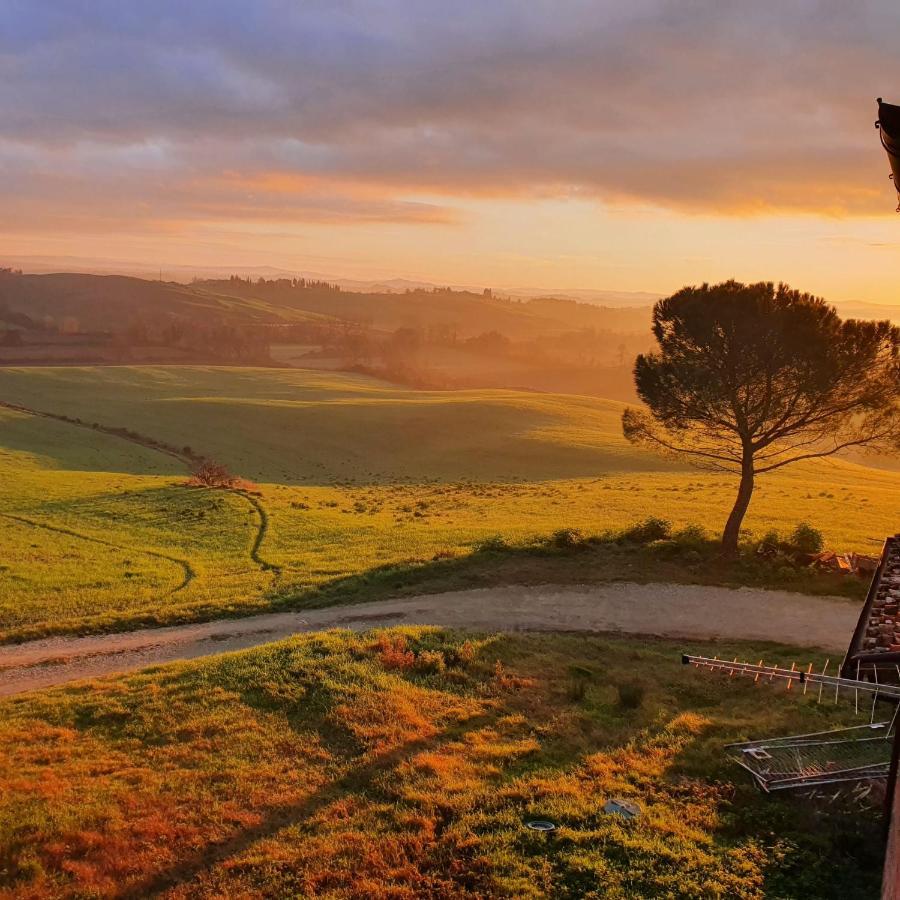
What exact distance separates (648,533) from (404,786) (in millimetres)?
19915

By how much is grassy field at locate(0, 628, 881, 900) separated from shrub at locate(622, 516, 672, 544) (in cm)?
1205

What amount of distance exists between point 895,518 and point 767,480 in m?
17.4

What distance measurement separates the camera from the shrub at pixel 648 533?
28655mm

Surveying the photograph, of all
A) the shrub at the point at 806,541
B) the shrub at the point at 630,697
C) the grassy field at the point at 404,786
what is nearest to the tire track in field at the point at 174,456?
the grassy field at the point at 404,786

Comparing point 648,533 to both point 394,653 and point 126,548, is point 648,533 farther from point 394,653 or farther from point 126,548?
point 126,548

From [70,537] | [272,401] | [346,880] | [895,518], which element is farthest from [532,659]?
[272,401]

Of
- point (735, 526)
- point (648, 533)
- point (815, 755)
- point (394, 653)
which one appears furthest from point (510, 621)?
point (735, 526)

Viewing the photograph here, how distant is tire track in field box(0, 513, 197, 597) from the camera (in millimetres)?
26200

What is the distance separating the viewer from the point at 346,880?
8.71 m

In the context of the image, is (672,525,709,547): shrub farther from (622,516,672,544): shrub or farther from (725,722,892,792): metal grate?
(725,722,892,792): metal grate

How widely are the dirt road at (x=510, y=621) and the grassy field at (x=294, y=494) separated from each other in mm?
1698

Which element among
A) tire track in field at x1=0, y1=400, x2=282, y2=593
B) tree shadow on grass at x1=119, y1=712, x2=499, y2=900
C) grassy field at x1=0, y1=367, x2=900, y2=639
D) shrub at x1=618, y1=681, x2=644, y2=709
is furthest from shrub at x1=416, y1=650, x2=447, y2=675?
tire track in field at x1=0, y1=400, x2=282, y2=593

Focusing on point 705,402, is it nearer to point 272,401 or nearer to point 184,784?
point 184,784

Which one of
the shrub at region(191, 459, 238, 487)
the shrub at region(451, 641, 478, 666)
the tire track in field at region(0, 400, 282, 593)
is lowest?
the tire track in field at region(0, 400, 282, 593)
